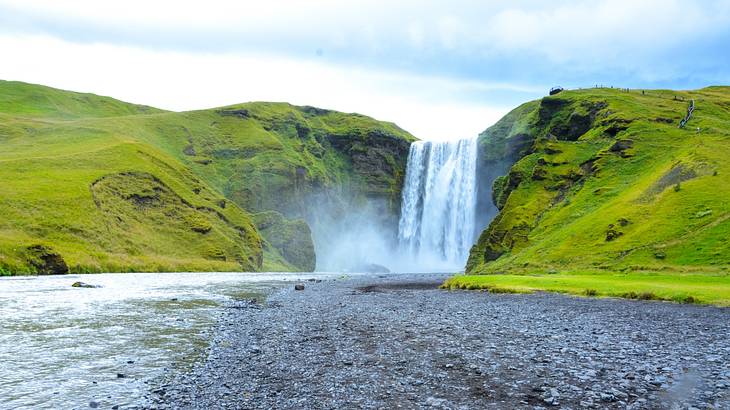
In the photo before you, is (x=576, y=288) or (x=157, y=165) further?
(x=157, y=165)

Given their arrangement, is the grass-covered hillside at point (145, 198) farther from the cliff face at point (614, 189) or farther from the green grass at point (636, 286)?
the cliff face at point (614, 189)

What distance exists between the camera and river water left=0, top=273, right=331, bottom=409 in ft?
45.8

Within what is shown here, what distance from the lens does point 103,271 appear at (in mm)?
79562

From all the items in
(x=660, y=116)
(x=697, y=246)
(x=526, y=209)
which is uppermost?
(x=660, y=116)

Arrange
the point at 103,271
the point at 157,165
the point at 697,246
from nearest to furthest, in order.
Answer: the point at 697,246, the point at 103,271, the point at 157,165

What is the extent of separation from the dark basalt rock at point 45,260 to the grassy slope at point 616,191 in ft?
207

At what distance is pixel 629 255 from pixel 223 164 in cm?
15111

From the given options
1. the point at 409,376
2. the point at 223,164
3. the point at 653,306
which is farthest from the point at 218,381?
the point at 223,164

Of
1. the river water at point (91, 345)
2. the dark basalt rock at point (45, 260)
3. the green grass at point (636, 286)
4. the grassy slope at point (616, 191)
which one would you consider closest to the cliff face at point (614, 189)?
the grassy slope at point (616, 191)

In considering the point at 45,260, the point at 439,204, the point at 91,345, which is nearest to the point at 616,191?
the point at 439,204

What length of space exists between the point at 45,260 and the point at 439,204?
9859 centimetres

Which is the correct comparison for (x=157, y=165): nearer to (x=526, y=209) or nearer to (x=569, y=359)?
(x=526, y=209)

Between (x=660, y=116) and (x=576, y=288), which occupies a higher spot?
(x=660, y=116)

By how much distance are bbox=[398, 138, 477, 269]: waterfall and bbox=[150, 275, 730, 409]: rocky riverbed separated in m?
105
